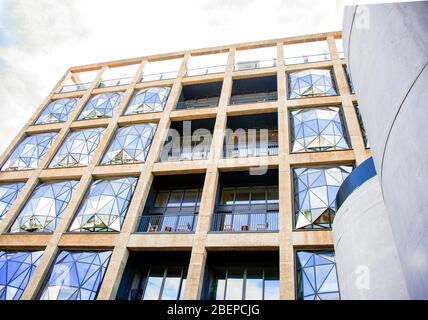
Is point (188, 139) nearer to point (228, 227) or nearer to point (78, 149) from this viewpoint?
point (78, 149)

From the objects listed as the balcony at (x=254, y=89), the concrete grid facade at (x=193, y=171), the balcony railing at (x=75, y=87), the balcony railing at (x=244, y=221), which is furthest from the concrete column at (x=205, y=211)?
the balcony railing at (x=75, y=87)

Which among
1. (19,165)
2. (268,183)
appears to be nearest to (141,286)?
(268,183)

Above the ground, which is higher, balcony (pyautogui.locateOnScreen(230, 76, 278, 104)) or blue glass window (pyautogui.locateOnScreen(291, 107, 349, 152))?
balcony (pyautogui.locateOnScreen(230, 76, 278, 104))

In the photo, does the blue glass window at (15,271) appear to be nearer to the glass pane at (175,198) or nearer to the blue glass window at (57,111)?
the glass pane at (175,198)

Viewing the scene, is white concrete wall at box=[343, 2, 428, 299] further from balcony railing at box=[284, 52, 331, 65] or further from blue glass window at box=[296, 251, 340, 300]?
balcony railing at box=[284, 52, 331, 65]

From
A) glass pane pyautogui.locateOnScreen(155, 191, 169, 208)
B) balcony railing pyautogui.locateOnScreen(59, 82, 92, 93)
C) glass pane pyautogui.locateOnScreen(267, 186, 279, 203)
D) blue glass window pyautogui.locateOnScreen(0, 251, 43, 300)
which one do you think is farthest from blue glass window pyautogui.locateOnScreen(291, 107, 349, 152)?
balcony railing pyautogui.locateOnScreen(59, 82, 92, 93)

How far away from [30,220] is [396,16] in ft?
57.2

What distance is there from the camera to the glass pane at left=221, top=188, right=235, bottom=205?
16.9 meters

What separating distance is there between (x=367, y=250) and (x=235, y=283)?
25.5 feet

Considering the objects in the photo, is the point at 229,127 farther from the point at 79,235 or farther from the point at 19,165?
the point at 19,165

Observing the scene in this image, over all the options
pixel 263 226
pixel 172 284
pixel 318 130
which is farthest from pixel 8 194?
pixel 318 130

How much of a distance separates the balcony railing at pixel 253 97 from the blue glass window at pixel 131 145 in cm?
603

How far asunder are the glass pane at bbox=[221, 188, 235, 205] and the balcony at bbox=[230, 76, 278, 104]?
22.4ft

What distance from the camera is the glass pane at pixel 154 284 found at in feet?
46.5
